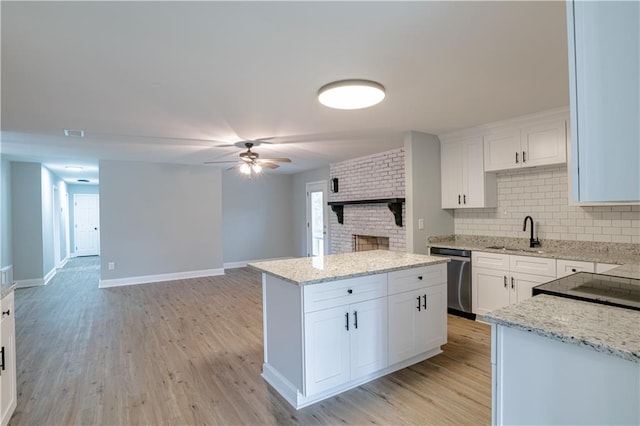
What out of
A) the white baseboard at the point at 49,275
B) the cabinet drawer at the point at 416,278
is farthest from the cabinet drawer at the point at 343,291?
the white baseboard at the point at 49,275

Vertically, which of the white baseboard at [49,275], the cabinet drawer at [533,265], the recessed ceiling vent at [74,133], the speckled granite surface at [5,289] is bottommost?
the white baseboard at [49,275]

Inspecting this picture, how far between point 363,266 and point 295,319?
2.30 feet

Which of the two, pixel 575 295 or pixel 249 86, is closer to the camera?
pixel 575 295

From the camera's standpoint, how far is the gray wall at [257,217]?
779 centimetres

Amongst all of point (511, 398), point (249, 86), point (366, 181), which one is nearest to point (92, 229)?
point (366, 181)

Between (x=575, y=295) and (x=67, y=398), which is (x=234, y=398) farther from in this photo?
(x=575, y=295)

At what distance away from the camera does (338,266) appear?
264 cm

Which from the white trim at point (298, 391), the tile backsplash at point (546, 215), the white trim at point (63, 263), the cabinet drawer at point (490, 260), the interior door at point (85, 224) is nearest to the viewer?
the white trim at point (298, 391)

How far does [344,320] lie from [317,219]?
5.36 m

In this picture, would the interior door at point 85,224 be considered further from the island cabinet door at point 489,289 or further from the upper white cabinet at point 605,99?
the upper white cabinet at point 605,99

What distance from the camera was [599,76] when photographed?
3.11ft

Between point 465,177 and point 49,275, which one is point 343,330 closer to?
point 465,177

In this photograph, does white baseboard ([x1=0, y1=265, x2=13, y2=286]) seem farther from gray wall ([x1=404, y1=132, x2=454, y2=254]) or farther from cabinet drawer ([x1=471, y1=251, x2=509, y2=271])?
cabinet drawer ([x1=471, y1=251, x2=509, y2=271])

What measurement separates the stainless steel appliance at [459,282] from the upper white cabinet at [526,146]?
1.08m
